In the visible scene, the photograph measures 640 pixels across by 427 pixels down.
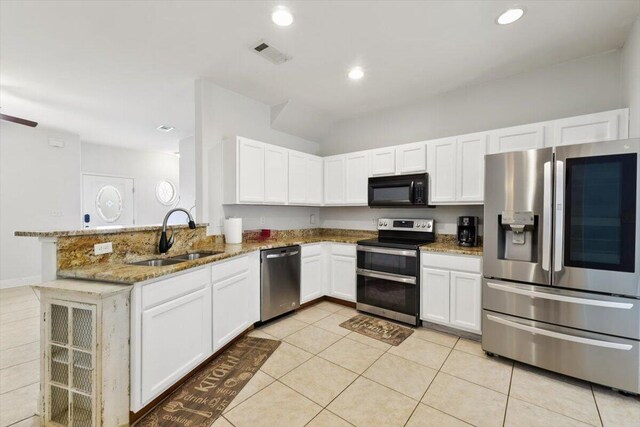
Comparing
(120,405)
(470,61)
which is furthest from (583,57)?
(120,405)

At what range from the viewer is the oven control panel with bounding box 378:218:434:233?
3586 mm

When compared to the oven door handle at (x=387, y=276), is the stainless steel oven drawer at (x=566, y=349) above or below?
below

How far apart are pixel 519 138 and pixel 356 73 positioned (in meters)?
1.84

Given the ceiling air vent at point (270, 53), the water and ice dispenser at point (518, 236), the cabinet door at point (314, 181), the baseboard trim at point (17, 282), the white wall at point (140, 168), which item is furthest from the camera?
the white wall at point (140, 168)

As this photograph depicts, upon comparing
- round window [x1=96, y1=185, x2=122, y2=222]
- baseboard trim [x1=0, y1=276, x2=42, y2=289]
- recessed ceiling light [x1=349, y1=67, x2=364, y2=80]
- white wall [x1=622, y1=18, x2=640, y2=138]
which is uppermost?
recessed ceiling light [x1=349, y1=67, x2=364, y2=80]

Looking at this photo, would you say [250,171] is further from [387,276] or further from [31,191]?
[31,191]

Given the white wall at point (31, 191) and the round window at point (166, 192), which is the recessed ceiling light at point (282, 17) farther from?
the round window at point (166, 192)

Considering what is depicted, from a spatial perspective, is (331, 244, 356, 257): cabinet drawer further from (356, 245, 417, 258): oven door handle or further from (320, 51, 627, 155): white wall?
(320, 51, 627, 155): white wall

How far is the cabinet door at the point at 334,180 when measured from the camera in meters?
4.20

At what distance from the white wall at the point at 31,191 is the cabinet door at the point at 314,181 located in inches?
189

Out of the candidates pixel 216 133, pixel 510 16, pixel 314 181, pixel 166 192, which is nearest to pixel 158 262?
pixel 216 133

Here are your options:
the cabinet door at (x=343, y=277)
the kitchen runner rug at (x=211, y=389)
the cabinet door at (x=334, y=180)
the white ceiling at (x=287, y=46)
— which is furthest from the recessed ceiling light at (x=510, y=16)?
the kitchen runner rug at (x=211, y=389)

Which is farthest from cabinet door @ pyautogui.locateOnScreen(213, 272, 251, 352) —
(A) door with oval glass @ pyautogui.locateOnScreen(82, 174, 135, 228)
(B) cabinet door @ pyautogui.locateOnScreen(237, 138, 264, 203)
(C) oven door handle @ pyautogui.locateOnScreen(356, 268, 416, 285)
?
(A) door with oval glass @ pyautogui.locateOnScreen(82, 174, 135, 228)

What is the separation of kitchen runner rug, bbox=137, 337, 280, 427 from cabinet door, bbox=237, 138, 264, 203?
166cm
